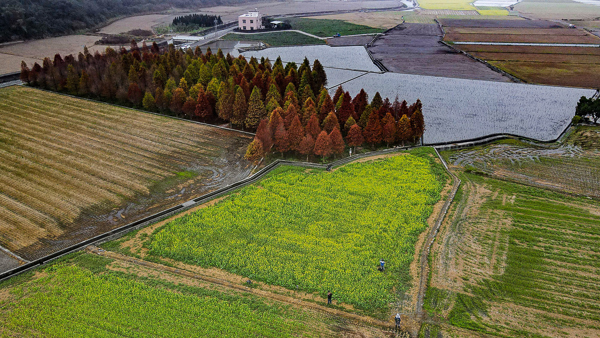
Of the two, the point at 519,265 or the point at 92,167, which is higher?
the point at 92,167

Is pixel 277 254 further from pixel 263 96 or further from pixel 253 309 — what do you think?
pixel 263 96

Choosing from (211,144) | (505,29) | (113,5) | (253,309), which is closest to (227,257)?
(253,309)

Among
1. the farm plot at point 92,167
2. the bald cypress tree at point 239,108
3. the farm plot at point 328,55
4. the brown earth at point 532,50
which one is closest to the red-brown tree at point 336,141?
the farm plot at point 92,167

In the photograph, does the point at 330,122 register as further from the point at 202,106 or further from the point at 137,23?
the point at 137,23

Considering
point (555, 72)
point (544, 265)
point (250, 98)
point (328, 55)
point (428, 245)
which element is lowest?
point (544, 265)

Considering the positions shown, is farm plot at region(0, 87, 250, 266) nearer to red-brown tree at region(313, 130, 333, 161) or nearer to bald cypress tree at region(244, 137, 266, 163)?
bald cypress tree at region(244, 137, 266, 163)

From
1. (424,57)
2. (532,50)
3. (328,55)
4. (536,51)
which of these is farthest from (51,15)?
(536,51)

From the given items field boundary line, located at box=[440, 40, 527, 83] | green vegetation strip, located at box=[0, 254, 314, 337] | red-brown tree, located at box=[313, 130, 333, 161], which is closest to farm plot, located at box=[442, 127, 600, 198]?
red-brown tree, located at box=[313, 130, 333, 161]
